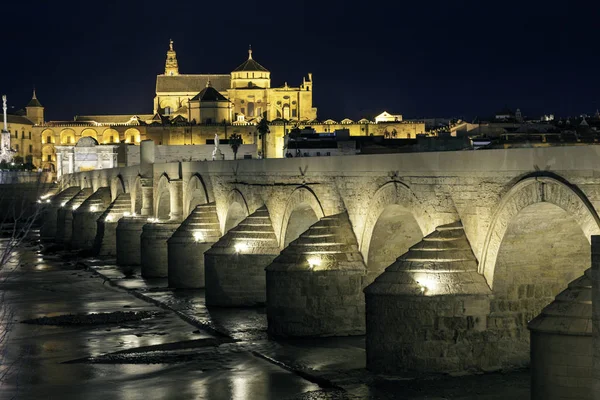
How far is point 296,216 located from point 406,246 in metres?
5.70

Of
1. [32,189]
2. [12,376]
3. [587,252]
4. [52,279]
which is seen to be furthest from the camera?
[32,189]

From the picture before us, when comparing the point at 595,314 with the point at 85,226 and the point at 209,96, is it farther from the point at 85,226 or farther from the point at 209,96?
the point at 209,96

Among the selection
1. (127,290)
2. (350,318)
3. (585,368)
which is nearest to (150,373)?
(350,318)

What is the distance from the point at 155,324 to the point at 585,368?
1418 centimetres

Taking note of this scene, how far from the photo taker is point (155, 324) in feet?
83.5

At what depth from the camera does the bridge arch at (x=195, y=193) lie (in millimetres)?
35688

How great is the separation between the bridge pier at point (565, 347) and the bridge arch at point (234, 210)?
17.9 meters

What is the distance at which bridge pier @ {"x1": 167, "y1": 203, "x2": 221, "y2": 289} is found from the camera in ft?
105

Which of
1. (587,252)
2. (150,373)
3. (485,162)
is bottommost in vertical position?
(150,373)

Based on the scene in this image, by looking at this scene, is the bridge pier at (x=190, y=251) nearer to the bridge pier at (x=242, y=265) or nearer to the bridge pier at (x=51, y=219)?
the bridge pier at (x=242, y=265)

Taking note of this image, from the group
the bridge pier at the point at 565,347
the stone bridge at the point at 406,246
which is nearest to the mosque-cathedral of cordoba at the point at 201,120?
the stone bridge at the point at 406,246

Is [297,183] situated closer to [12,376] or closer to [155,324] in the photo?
[155,324]

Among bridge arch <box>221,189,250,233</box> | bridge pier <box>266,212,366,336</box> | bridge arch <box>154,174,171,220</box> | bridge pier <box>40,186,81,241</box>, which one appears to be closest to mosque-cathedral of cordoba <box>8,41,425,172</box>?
bridge pier <box>40,186,81,241</box>

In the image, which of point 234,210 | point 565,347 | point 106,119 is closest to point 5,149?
point 106,119
